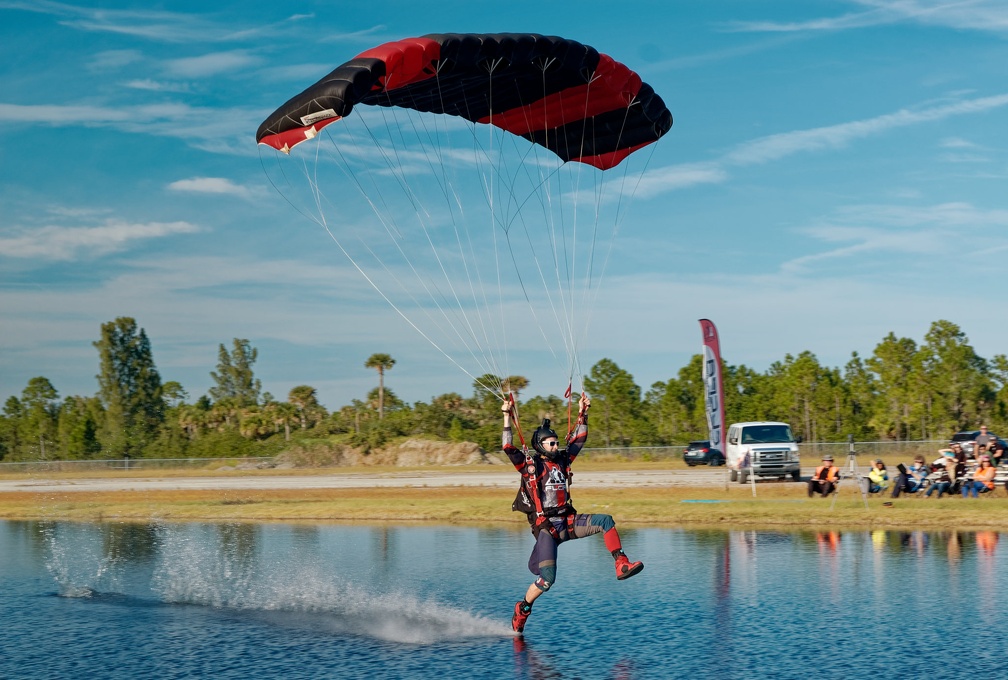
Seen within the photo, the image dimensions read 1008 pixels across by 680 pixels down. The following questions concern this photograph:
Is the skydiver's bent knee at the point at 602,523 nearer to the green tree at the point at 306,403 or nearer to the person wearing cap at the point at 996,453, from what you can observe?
the person wearing cap at the point at 996,453

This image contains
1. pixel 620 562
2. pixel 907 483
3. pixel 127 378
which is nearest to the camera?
pixel 620 562

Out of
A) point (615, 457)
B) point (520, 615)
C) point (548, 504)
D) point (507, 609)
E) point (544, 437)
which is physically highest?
point (544, 437)

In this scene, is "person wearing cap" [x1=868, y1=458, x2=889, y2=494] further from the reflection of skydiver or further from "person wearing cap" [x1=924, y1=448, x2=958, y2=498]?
the reflection of skydiver

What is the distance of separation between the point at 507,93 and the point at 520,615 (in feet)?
32.1

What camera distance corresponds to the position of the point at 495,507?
32062mm

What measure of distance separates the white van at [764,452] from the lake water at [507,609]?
13074mm

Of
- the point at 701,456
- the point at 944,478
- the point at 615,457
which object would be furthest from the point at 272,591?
the point at 615,457

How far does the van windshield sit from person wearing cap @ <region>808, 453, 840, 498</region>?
6548 millimetres

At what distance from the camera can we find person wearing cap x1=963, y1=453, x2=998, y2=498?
98.6 feet

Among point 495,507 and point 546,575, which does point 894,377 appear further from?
point 546,575

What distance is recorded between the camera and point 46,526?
33531mm

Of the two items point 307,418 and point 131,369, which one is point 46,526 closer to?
point 307,418

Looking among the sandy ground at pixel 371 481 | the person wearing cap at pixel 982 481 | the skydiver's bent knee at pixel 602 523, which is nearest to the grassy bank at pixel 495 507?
the person wearing cap at pixel 982 481

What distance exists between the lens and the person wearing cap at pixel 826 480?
31266mm
